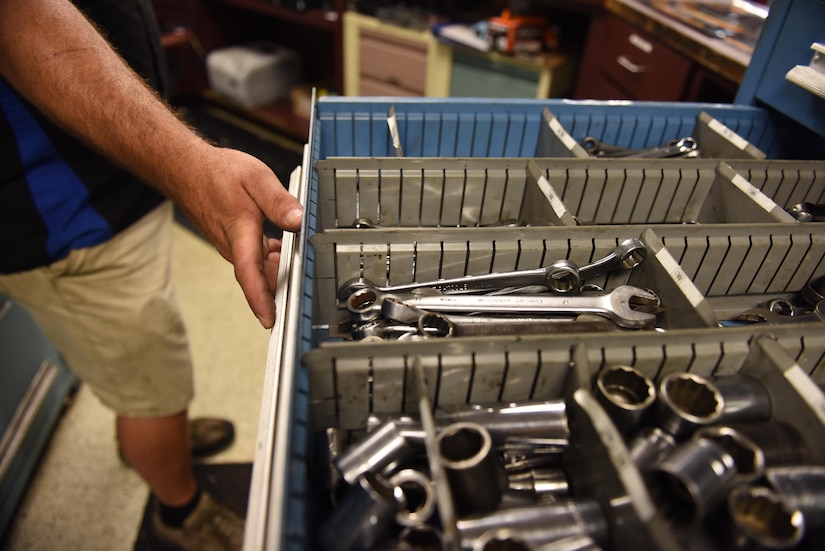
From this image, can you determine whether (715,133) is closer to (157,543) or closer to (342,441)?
(342,441)

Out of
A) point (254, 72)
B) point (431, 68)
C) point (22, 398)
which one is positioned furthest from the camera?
point (254, 72)

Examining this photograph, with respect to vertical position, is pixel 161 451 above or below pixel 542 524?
below

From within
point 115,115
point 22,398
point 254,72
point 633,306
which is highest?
point 115,115

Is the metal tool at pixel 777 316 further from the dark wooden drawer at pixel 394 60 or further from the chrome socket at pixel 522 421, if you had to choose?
the dark wooden drawer at pixel 394 60

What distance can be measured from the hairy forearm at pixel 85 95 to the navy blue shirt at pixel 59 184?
0.44ft

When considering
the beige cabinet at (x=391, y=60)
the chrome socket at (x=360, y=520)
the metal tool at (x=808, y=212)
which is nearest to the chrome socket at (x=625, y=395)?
the chrome socket at (x=360, y=520)

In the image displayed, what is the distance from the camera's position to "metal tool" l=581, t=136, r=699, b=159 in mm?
973

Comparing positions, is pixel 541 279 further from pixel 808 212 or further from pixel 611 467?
pixel 808 212

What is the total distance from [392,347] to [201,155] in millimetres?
446

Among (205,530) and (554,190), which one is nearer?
(554,190)

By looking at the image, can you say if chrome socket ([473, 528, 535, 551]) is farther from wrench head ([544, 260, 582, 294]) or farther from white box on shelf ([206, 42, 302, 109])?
white box on shelf ([206, 42, 302, 109])

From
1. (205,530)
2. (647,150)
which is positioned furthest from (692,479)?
(205,530)

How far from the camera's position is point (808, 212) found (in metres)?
0.84

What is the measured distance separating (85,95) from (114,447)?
3.48 ft
